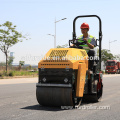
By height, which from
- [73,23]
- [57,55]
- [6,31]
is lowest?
[57,55]

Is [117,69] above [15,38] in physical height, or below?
below

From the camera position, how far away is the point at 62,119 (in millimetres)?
6379

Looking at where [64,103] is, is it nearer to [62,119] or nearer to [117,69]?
[62,119]

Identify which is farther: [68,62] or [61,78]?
[61,78]

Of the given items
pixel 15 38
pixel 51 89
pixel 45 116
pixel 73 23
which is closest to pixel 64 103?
pixel 51 89

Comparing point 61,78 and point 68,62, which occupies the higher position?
point 68,62

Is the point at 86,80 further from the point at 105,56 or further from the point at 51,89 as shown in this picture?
the point at 105,56

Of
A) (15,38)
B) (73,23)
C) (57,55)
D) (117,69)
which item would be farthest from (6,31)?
(117,69)

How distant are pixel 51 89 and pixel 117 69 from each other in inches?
2019

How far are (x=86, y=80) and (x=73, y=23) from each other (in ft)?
8.12

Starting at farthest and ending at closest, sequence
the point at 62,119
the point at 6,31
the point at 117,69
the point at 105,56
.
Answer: the point at 105,56, the point at 117,69, the point at 6,31, the point at 62,119

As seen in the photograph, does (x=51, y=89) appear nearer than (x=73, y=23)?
Yes

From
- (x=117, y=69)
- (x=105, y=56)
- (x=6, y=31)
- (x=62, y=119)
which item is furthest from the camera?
(x=105, y=56)

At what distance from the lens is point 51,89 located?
7.70m
